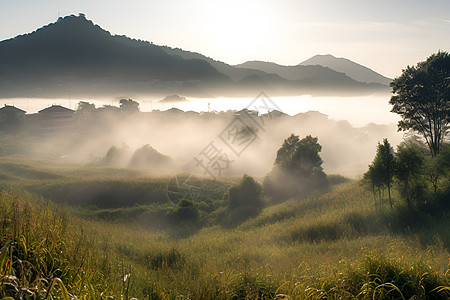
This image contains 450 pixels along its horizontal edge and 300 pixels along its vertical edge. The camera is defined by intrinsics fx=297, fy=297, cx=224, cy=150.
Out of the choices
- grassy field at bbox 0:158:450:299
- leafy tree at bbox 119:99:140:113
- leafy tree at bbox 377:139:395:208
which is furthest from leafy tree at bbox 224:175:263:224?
leafy tree at bbox 119:99:140:113

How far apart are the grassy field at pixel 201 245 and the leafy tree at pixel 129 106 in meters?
108

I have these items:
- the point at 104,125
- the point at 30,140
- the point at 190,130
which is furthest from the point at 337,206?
the point at 104,125

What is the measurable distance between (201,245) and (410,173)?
1830 cm

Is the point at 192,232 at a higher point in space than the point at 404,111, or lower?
lower

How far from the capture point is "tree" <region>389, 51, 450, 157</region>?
35.7m

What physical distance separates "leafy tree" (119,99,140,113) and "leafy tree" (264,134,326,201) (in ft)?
417

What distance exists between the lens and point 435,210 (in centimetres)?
2331

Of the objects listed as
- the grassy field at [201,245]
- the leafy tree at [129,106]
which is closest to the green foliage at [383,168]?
the grassy field at [201,245]

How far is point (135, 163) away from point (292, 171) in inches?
1649

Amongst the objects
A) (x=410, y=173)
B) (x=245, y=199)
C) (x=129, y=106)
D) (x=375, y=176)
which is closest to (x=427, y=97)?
(x=410, y=173)

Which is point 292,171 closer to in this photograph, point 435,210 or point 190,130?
point 435,210

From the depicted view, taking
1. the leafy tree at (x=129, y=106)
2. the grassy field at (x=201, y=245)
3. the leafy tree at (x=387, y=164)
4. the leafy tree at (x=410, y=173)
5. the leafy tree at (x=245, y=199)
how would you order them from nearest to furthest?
the grassy field at (x=201, y=245), the leafy tree at (x=410, y=173), the leafy tree at (x=387, y=164), the leafy tree at (x=245, y=199), the leafy tree at (x=129, y=106)

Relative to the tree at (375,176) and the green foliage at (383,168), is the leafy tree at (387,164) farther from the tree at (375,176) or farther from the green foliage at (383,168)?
the tree at (375,176)

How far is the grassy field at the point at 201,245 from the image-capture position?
282 inches
